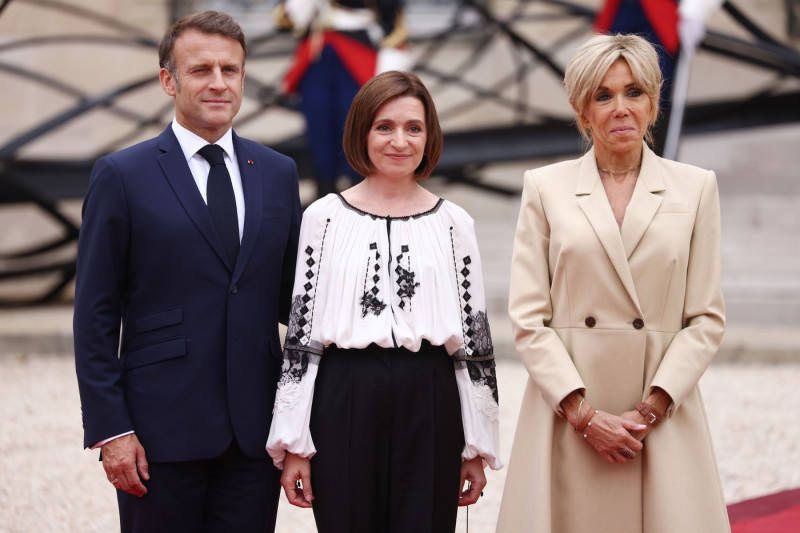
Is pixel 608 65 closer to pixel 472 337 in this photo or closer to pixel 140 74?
pixel 472 337

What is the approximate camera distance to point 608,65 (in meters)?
2.25

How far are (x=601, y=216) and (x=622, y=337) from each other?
0.91 ft

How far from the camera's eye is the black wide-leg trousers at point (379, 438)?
7.38ft

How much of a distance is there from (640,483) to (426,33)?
8521 mm

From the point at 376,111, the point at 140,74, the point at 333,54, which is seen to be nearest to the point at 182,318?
the point at 376,111

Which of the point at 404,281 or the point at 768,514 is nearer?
the point at 404,281

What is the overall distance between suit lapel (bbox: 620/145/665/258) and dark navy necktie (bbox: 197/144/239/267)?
0.89 metres

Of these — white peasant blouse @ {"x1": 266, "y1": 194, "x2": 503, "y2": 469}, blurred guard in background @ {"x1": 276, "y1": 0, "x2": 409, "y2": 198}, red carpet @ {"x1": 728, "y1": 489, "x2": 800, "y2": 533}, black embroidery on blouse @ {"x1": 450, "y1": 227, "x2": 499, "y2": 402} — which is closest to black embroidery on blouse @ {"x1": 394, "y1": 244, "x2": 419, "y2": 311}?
white peasant blouse @ {"x1": 266, "y1": 194, "x2": 503, "y2": 469}

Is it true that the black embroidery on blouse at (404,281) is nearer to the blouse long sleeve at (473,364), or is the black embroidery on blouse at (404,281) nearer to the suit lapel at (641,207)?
the blouse long sleeve at (473,364)

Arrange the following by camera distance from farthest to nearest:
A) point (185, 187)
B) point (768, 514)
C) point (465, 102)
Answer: point (465, 102) < point (768, 514) < point (185, 187)

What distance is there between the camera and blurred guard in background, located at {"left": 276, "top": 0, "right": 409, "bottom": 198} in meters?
6.65

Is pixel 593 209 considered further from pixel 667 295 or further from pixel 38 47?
pixel 38 47

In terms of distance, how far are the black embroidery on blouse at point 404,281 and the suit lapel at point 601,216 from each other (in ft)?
1.37

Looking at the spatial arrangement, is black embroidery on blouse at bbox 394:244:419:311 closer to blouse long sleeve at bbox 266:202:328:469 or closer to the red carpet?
blouse long sleeve at bbox 266:202:328:469
